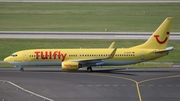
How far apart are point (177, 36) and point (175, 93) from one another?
49958mm

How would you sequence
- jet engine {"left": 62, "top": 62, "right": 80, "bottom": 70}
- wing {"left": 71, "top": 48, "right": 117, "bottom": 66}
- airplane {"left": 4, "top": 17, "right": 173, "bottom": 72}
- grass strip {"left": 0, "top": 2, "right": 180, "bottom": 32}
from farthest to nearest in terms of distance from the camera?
grass strip {"left": 0, "top": 2, "right": 180, "bottom": 32} → airplane {"left": 4, "top": 17, "right": 173, "bottom": 72} → wing {"left": 71, "top": 48, "right": 117, "bottom": 66} → jet engine {"left": 62, "top": 62, "right": 80, "bottom": 70}

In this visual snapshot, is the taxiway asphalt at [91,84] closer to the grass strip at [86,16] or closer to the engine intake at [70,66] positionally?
the engine intake at [70,66]

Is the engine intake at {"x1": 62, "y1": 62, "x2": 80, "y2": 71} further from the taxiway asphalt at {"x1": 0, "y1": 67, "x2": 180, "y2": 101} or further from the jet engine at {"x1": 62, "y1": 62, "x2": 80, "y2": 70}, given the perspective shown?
the taxiway asphalt at {"x1": 0, "y1": 67, "x2": 180, "y2": 101}

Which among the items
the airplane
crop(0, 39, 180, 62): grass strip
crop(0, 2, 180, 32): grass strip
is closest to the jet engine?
the airplane

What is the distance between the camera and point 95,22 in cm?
12950

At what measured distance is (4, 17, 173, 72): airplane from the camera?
230 ft

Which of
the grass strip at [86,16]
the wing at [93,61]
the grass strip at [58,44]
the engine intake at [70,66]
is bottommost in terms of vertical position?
the engine intake at [70,66]

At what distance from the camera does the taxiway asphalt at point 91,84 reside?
53656 mm

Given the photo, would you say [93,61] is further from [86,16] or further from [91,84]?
[86,16]

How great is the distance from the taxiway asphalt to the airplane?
4.36 ft

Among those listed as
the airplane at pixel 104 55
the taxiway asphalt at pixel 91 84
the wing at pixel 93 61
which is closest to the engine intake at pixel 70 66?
the airplane at pixel 104 55

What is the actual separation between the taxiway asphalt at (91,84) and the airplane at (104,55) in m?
1.33

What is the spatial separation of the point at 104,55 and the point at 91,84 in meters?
10.6

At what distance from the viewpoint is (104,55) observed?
70.4 m
